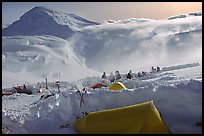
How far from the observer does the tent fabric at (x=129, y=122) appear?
780 cm

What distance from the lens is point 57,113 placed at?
941 cm

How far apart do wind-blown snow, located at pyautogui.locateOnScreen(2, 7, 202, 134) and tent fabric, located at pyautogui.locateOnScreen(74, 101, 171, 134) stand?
0.72 m

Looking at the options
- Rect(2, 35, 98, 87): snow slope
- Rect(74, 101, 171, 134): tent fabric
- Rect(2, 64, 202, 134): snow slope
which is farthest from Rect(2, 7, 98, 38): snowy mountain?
Rect(74, 101, 171, 134): tent fabric

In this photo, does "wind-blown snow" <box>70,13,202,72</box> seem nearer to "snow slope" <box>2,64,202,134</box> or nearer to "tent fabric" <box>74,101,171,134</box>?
"snow slope" <box>2,64,202,134</box>

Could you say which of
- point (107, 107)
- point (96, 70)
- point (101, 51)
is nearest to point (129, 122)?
point (107, 107)

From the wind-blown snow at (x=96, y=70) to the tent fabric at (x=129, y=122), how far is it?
0.72 metres

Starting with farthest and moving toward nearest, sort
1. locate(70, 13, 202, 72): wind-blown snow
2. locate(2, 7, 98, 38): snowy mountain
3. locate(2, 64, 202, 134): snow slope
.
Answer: locate(2, 7, 98, 38): snowy mountain → locate(70, 13, 202, 72): wind-blown snow → locate(2, 64, 202, 134): snow slope

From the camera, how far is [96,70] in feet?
232

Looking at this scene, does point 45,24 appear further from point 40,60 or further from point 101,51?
point 40,60

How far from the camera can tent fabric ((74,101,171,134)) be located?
780 cm

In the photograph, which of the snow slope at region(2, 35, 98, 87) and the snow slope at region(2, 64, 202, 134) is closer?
the snow slope at region(2, 64, 202, 134)

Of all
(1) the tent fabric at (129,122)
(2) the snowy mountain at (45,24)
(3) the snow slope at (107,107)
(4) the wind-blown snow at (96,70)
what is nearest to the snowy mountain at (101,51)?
(4) the wind-blown snow at (96,70)

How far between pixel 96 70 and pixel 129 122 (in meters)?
62.8

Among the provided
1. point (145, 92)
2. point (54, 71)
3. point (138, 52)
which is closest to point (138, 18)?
point (138, 52)
